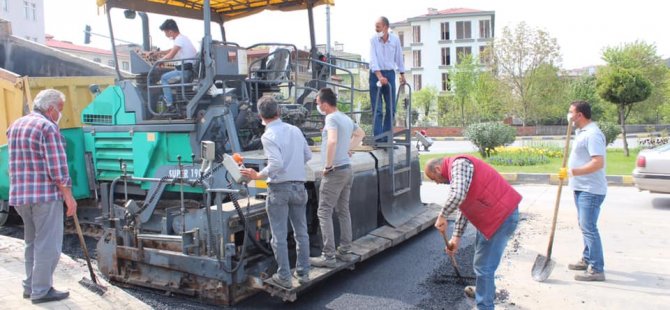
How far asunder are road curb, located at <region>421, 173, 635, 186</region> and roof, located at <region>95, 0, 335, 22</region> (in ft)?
19.5

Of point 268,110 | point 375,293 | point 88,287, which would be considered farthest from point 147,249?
point 375,293

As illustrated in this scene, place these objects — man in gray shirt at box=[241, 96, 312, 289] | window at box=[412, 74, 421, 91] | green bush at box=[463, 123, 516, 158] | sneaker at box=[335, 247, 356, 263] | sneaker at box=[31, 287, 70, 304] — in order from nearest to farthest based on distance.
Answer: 1. sneaker at box=[31, 287, 70, 304]
2. man in gray shirt at box=[241, 96, 312, 289]
3. sneaker at box=[335, 247, 356, 263]
4. green bush at box=[463, 123, 516, 158]
5. window at box=[412, 74, 421, 91]

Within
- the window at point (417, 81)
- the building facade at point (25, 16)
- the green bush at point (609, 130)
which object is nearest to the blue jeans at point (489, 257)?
the green bush at point (609, 130)

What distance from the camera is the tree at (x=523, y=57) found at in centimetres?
3438

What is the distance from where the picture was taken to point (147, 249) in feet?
16.6

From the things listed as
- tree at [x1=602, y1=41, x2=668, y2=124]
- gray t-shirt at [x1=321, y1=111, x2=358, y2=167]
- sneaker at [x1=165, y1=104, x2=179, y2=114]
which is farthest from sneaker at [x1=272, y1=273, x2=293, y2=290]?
tree at [x1=602, y1=41, x2=668, y2=124]

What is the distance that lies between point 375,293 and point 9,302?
9.58 ft

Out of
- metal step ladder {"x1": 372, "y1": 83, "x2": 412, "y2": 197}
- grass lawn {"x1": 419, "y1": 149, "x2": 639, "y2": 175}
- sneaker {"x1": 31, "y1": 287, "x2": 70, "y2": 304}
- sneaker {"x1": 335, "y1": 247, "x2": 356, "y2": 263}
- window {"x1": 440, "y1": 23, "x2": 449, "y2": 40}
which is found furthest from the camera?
window {"x1": 440, "y1": 23, "x2": 449, "y2": 40}

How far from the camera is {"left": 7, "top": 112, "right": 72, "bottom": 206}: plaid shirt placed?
13.6 ft

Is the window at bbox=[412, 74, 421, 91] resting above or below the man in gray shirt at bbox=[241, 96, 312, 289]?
above

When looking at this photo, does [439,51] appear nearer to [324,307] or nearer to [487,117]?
[487,117]

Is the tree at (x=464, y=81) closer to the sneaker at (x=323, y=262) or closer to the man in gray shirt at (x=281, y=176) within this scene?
the sneaker at (x=323, y=262)

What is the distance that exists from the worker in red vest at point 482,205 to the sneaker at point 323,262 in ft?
4.28

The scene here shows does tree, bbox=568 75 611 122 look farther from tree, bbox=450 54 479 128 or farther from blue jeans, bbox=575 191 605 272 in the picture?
blue jeans, bbox=575 191 605 272
